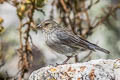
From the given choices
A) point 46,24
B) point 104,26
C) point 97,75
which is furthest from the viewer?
point 104,26

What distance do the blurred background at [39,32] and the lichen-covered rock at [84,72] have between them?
120 cm

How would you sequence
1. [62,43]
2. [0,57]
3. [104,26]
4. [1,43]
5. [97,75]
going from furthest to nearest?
[104,26]
[1,43]
[0,57]
[62,43]
[97,75]

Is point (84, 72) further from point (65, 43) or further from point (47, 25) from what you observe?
point (47, 25)

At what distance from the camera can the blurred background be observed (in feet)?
22.9

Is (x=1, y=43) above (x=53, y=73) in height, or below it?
below

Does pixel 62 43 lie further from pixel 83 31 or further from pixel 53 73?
pixel 83 31

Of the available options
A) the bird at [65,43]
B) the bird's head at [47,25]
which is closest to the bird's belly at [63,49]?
the bird at [65,43]

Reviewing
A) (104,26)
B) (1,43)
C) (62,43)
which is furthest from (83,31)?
(62,43)

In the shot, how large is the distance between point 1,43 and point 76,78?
3.78 metres

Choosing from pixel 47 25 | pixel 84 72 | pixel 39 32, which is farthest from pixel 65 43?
pixel 39 32

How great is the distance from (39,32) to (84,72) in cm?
341

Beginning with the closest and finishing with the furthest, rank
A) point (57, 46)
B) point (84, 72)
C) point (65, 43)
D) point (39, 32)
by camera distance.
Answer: point (84, 72) < point (57, 46) < point (65, 43) < point (39, 32)

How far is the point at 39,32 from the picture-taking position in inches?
342

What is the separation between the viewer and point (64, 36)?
6.89 m
